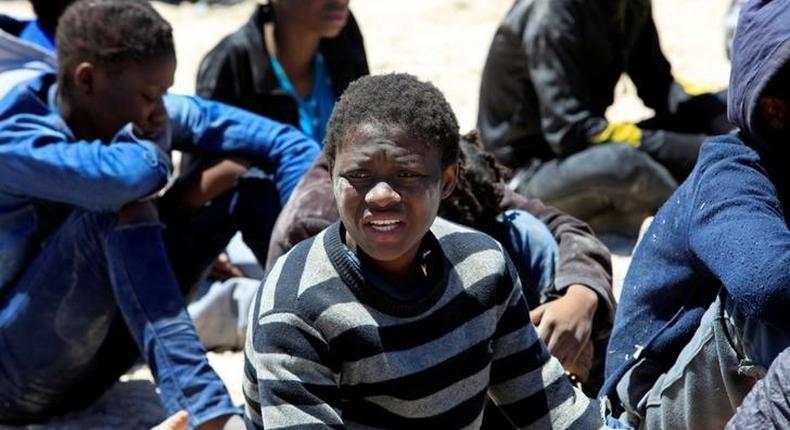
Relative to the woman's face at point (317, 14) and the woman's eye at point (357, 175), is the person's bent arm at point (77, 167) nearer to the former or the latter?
the woman's eye at point (357, 175)

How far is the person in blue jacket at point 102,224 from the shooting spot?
3652 millimetres

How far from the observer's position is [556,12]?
209 inches

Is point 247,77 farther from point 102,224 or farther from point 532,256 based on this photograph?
point 532,256

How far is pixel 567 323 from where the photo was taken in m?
3.38

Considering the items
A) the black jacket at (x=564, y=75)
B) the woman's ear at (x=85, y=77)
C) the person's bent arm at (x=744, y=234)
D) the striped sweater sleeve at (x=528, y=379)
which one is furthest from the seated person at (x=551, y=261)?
the black jacket at (x=564, y=75)

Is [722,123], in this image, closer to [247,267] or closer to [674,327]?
[247,267]

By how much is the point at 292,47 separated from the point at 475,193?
1644mm

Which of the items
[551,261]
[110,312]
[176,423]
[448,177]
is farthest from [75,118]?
[448,177]

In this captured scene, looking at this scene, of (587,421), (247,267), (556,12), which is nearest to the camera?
(587,421)

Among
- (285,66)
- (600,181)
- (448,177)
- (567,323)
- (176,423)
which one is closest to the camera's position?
(448,177)

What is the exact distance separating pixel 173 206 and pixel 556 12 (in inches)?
70.5

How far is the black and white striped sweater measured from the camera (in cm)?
264

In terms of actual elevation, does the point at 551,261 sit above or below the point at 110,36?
below

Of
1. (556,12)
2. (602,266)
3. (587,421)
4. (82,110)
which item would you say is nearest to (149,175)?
(82,110)
